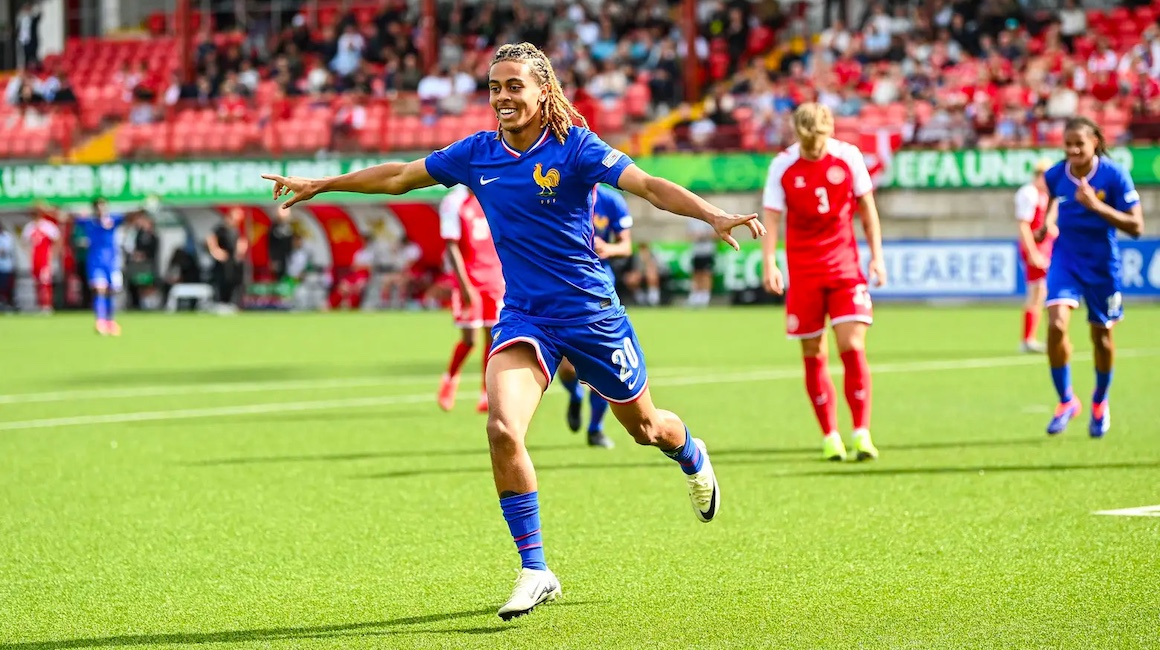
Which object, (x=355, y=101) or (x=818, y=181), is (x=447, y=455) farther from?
(x=355, y=101)

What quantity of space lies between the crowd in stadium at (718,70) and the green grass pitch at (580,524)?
50.0 feet

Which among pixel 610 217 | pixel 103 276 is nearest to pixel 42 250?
pixel 103 276

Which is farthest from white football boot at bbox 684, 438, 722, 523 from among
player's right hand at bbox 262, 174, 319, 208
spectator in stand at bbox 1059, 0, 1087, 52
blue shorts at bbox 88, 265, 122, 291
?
spectator in stand at bbox 1059, 0, 1087, 52

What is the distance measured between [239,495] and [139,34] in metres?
38.7

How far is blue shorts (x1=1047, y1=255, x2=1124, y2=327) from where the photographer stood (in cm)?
1120

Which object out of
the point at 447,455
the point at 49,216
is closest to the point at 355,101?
the point at 49,216

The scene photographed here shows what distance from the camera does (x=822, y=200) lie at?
1034 cm

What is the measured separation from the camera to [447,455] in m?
11.3

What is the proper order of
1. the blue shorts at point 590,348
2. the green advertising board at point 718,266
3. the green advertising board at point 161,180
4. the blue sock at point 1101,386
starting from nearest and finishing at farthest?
the blue shorts at point 590,348
the blue sock at point 1101,386
the green advertising board at point 718,266
the green advertising board at point 161,180

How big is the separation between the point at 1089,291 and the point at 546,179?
6.16m

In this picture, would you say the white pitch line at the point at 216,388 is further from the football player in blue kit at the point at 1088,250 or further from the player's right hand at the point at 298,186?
the player's right hand at the point at 298,186

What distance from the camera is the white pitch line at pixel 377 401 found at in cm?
1390

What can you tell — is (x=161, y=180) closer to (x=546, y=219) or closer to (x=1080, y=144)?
(x=1080, y=144)

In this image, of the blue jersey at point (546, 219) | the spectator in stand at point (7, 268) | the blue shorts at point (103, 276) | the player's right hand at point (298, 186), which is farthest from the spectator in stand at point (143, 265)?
the blue jersey at point (546, 219)
